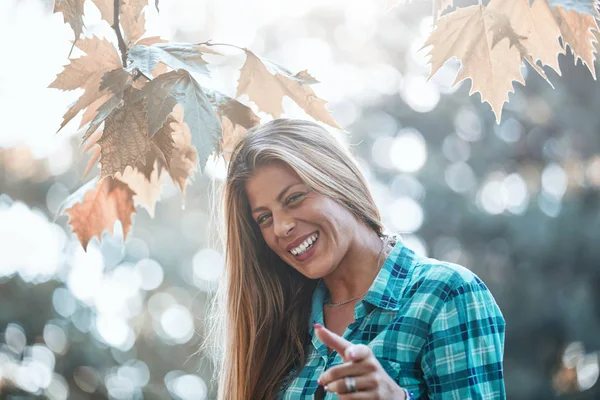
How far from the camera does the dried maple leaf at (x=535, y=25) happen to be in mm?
1242

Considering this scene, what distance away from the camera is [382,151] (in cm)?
1034

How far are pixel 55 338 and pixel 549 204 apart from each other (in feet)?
27.0

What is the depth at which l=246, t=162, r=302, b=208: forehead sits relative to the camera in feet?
6.23

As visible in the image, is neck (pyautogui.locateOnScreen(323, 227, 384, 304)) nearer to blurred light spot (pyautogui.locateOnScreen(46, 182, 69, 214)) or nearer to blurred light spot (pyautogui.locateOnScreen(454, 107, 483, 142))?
blurred light spot (pyautogui.locateOnScreen(454, 107, 483, 142))

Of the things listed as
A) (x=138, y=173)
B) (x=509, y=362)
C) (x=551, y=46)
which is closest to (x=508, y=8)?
(x=551, y=46)

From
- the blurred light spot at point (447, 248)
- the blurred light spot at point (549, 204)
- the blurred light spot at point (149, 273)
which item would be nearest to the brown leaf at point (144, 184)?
the blurred light spot at point (549, 204)

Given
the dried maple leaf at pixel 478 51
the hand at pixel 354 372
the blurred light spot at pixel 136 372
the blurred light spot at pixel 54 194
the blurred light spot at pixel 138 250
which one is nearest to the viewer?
the hand at pixel 354 372

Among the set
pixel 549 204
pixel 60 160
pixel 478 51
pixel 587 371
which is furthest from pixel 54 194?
pixel 478 51

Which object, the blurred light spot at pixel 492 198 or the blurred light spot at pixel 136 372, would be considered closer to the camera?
the blurred light spot at pixel 492 198

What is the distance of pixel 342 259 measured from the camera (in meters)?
1.95

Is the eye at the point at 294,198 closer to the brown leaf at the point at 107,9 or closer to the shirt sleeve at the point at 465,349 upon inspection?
the shirt sleeve at the point at 465,349

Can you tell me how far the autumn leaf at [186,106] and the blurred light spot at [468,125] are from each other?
8.31m

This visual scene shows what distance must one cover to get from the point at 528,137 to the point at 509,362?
2.66 m

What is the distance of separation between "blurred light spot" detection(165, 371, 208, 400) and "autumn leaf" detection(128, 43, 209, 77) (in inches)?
458
